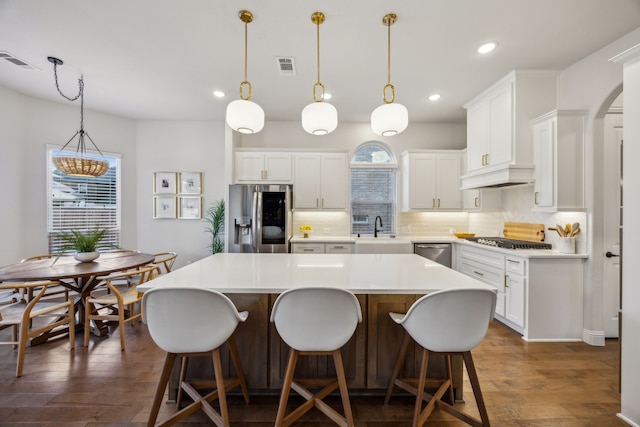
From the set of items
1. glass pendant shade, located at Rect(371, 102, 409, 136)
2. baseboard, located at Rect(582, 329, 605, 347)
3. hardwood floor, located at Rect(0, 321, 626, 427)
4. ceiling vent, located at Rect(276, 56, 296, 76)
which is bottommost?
hardwood floor, located at Rect(0, 321, 626, 427)

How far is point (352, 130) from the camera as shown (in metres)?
4.84

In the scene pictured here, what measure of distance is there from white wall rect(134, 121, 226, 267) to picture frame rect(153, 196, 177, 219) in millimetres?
79

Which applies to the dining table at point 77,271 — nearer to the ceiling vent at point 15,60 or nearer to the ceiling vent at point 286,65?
the ceiling vent at point 15,60

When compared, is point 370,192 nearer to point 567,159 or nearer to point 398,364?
point 567,159

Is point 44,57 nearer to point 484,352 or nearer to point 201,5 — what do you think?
point 201,5

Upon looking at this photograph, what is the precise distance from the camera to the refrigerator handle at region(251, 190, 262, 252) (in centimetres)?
404

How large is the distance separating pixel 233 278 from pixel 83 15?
2501 mm

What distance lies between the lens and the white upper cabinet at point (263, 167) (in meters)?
4.42

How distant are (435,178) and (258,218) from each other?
2.92 m

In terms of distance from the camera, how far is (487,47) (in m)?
2.64

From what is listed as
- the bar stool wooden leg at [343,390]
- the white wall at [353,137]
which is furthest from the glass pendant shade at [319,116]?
the white wall at [353,137]

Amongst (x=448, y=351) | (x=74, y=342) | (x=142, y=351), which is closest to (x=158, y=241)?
(x=74, y=342)

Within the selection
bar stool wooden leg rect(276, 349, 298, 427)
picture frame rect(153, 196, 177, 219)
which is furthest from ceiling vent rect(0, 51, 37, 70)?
bar stool wooden leg rect(276, 349, 298, 427)

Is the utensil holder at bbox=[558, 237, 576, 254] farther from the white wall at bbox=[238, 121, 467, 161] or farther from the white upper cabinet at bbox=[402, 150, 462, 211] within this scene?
the white wall at bbox=[238, 121, 467, 161]
